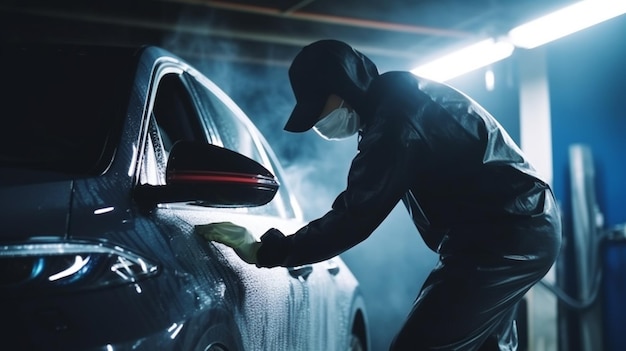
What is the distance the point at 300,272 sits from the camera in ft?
8.66

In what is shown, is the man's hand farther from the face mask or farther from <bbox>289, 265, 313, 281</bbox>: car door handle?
the face mask

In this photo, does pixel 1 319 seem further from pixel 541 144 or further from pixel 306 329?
pixel 541 144

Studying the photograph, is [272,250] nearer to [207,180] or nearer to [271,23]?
[207,180]

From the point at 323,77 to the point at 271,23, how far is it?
17.9 feet

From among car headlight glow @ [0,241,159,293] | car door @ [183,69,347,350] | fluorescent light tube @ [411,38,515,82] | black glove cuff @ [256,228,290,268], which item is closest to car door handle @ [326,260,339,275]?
car door @ [183,69,347,350]

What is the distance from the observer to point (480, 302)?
Answer: 7.63ft

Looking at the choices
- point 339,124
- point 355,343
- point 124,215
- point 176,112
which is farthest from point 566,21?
point 124,215

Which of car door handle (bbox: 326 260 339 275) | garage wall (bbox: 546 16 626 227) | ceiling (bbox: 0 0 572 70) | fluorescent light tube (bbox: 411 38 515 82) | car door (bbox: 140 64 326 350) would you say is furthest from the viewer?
ceiling (bbox: 0 0 572 70)

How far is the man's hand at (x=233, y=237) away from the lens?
1.97 meters

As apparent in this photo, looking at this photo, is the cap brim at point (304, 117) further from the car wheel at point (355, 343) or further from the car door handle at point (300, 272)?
the car wheel at point (355, 343)

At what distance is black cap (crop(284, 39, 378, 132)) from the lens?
2.46 m

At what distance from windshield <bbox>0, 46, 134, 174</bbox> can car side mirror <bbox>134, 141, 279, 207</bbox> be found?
0.46ft

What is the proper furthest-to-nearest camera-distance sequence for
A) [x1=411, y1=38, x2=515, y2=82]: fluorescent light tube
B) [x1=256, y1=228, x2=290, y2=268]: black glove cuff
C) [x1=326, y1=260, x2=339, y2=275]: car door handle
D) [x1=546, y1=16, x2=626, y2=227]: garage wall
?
[x1=411, y1=38, x2=515, y2=82]: fluorescent light tube < [x1=546, y1=16, x2=626, y2=227]: garage wall < [x1=326, y1=260, x2=339, y2=275]: car door handle < [x1=256, y1=228, x2=290, y2=268]: black glove cuff

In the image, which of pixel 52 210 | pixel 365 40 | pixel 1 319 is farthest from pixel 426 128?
pixel 365 40
